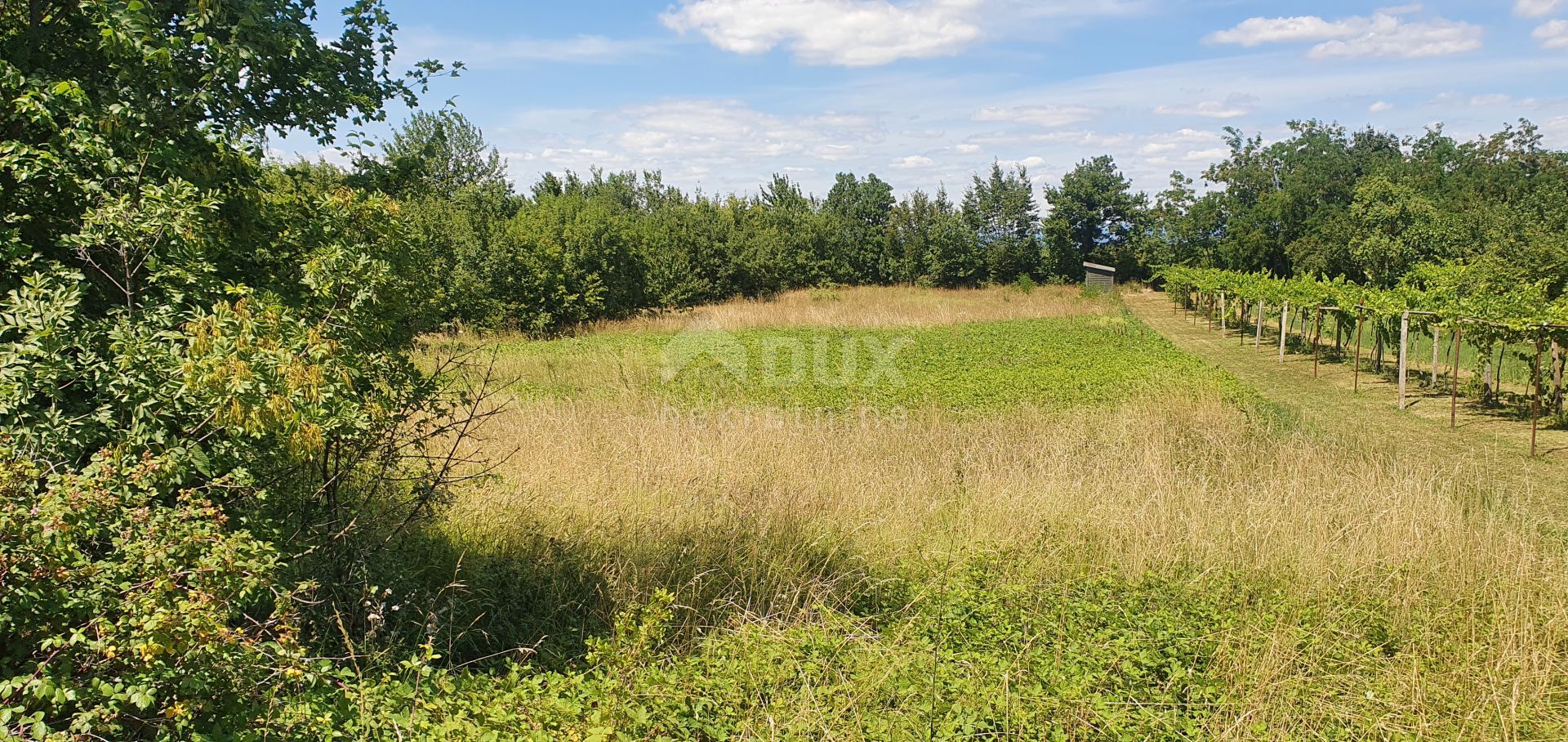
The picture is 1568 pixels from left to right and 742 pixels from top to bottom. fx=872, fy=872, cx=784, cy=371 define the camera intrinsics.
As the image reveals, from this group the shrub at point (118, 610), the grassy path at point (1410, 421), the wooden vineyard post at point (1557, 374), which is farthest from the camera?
the wooden vineyard post at point (1557, 374)

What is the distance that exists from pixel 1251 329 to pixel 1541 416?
1704 centimetres

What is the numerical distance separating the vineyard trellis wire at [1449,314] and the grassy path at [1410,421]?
0.72 ft

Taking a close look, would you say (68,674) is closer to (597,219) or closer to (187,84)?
(187,84)

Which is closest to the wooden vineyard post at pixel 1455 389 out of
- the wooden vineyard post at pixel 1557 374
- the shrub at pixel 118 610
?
the wooden vineyard post at pixel 1557 374

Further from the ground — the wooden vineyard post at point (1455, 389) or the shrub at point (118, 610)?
the shrub at point (118, 610)

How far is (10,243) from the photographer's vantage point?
2834 mm

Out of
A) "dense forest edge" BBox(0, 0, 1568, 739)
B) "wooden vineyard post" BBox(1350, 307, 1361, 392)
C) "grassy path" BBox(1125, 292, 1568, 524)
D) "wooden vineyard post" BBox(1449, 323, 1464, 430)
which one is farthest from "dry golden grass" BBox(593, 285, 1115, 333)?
"dense forest edge" BBox(0, 0, 1568, 739)

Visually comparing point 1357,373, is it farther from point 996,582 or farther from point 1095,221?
point 1095,221

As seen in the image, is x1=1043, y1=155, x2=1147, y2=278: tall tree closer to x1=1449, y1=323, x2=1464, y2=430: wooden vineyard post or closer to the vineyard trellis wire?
the vineyard trellis wire

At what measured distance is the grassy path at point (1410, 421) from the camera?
919cm

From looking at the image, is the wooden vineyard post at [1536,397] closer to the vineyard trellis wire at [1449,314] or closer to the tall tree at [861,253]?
the vineyard trellis wire at [1449,314]

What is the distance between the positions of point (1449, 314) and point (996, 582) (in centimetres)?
1281

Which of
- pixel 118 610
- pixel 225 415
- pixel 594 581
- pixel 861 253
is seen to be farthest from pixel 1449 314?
pixel 861 253

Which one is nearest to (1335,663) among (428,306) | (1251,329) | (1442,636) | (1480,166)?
(1442,636)
